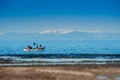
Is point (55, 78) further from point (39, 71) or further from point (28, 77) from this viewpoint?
point (39, 71)

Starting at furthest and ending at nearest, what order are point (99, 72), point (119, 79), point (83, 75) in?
point (99, 72)
point (83, 75)
point (119, 79)

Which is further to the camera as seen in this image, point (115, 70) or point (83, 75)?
point (115, 70)

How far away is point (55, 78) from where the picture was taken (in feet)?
128

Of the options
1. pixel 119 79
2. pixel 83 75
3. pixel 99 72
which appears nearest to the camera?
pixel 119 79

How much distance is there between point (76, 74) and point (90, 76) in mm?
1945

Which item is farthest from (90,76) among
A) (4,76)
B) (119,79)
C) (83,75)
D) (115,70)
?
(4,76)

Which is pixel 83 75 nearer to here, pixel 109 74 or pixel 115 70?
pixel 109 74

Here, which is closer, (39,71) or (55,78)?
(55,78)

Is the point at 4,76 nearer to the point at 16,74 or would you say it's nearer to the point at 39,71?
the point at 16,74

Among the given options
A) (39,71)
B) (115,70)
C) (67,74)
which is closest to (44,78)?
(67,74)

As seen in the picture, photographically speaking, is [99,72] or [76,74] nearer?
[76,74]

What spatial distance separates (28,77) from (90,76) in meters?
6.93

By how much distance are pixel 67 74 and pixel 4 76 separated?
23.6ft

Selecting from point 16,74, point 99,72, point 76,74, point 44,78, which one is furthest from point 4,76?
point 99,72
